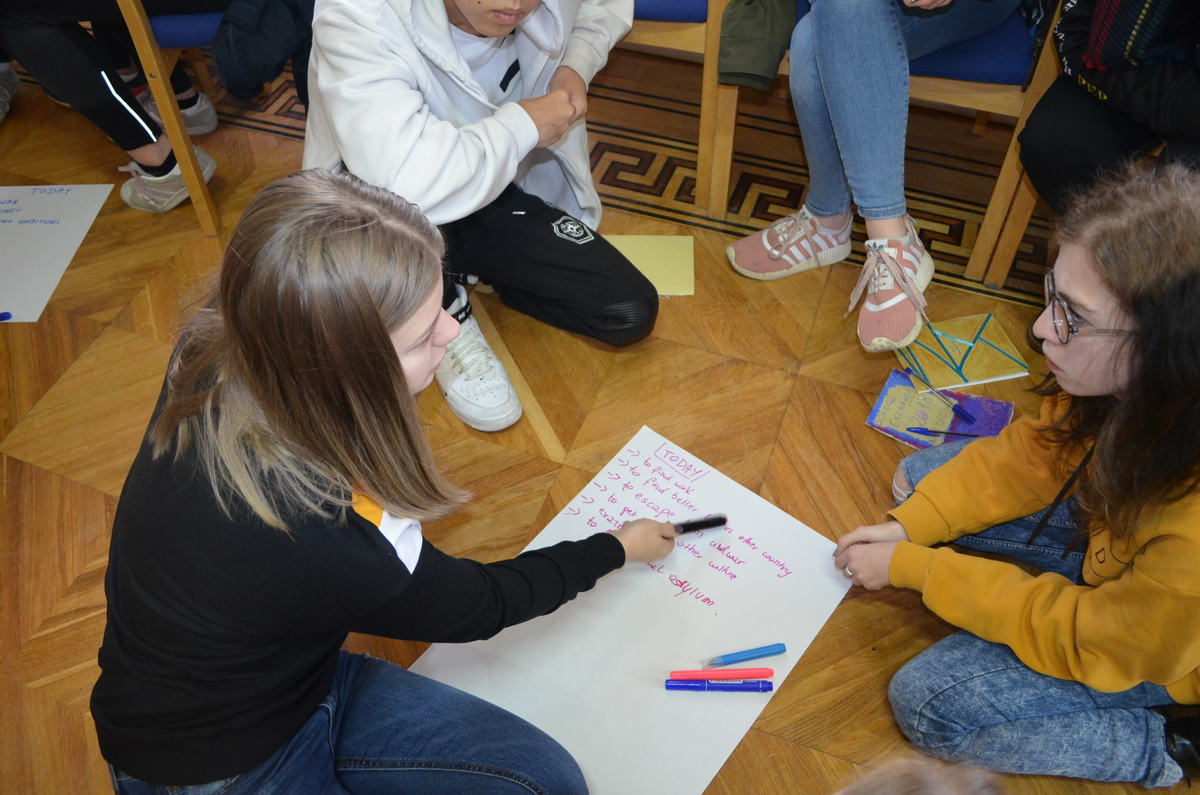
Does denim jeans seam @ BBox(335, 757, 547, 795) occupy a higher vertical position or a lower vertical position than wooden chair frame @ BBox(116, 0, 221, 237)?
lower

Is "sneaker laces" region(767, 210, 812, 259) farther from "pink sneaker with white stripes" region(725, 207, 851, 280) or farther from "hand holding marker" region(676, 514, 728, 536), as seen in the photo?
"hand holding marker" region(676, 514, 728, 536)

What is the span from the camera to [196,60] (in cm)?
192

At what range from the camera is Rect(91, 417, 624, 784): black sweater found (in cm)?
70

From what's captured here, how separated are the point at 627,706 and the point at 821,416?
51cm

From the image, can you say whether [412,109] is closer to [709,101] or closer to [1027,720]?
[709,101]

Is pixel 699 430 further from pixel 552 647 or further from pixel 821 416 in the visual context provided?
pixel 552 647

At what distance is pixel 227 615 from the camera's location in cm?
70

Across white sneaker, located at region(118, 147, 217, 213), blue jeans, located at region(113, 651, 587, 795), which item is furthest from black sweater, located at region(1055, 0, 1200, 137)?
white sneaker, located at region(118, 147, 217, 213)

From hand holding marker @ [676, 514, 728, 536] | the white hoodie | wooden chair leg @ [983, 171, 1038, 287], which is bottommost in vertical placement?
hand holding marker @ [676, 514, 728, 536]

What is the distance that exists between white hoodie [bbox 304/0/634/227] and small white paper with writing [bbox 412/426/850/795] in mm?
447

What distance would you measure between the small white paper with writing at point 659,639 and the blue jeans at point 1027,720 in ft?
0.51

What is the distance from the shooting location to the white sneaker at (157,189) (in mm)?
1666

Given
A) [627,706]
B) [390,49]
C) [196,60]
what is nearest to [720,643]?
[627,706]

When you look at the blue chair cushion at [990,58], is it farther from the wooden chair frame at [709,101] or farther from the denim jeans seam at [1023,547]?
the denim jeans seam at [1023,547]
